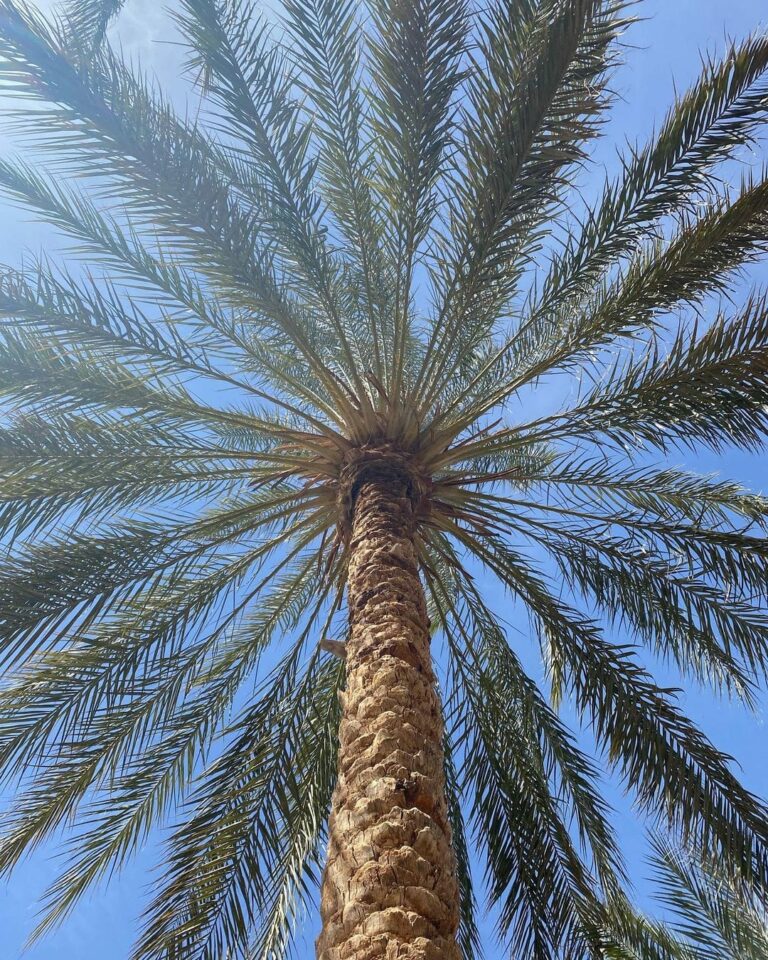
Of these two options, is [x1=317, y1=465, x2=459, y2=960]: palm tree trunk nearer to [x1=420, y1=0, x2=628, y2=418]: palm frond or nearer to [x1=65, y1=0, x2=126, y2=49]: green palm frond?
[x1=420, y1=0, x2=628, y2=418]: palm frond

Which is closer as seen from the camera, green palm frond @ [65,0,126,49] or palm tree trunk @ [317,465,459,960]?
palm tree trunk @ [317,465,459,960]

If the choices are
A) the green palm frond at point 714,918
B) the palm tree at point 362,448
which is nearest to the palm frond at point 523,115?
the palm tree at point 362,448

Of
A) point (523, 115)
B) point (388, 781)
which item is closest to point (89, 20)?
point (523, 115)

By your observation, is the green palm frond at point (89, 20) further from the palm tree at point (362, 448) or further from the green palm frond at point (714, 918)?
the green palm frond at point (714, 918)

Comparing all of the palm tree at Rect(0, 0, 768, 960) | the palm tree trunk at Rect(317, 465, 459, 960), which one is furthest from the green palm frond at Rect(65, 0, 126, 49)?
the palm tree trunk at Rect(317, 465, 459, 960)

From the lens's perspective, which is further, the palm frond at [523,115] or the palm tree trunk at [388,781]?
the palm frond at [523,115]

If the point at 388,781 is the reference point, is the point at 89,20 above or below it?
above

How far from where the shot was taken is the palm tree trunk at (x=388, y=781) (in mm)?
3523

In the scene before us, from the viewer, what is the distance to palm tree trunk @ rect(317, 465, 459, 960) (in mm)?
3523

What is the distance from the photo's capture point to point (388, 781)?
4223mm

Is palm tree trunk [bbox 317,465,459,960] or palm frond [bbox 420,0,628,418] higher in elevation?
palm frond [bbox 420,0,628,418]

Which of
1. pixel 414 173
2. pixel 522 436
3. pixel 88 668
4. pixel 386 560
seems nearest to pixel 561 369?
pixel 522 436

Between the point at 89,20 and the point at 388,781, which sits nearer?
the point at 388,781

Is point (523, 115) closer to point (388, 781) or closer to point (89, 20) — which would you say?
point (89, 20)
